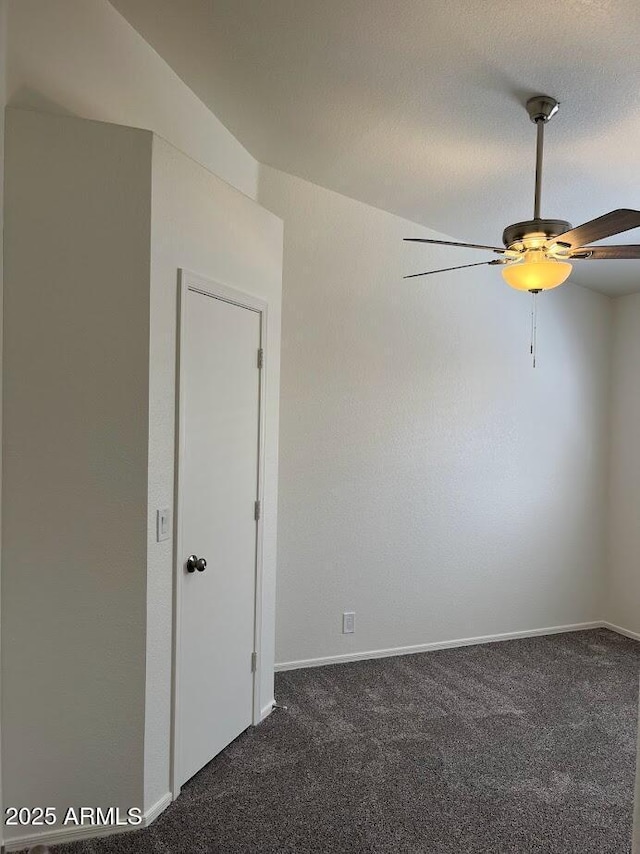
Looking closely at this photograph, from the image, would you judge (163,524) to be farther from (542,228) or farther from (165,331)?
(542,228)

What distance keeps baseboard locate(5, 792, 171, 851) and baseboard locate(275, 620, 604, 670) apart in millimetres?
1505

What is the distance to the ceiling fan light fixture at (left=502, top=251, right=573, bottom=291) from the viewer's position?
92.3 inches

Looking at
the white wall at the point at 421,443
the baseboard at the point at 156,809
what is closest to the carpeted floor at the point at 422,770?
the baseboard at the point at 156,809

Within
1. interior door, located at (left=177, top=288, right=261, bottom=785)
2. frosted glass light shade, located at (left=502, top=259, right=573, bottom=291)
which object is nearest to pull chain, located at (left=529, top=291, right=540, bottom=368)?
frosted glass light shade, located at (left=502, top=259, right=573, bottom=291)

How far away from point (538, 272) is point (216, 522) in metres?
1.74

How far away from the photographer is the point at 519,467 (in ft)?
14.6

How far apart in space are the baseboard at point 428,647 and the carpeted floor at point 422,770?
0.25 feet

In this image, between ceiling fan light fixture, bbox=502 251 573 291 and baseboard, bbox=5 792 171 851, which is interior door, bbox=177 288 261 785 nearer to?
baseboard, bbox=5 792 171 851

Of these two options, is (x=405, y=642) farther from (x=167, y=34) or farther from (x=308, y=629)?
(x=167, y=34)

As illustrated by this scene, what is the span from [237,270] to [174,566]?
1.37 m

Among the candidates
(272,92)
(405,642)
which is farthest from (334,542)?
(272,92)

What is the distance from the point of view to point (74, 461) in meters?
2.12

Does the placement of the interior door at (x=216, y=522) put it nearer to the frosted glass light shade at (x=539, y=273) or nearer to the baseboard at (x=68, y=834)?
the baseboard at (x=68, y=834)

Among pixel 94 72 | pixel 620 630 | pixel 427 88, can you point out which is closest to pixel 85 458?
pixel 94 72
